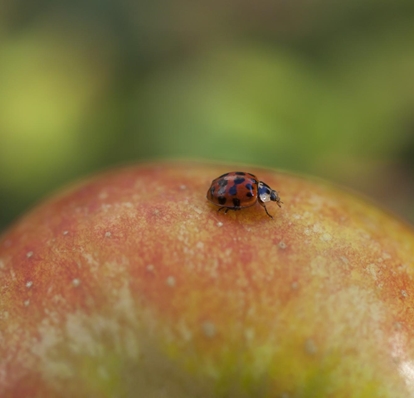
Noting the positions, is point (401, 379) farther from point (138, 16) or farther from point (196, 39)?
point (138, 16)

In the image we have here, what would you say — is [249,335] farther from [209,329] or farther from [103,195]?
[103,195]

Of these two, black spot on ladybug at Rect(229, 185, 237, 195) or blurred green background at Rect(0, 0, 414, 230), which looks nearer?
black spot on ladybug at Rect(229, 185, 237, 195)

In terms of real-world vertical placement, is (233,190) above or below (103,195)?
below

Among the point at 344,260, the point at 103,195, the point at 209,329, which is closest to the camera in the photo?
the point at 209,329

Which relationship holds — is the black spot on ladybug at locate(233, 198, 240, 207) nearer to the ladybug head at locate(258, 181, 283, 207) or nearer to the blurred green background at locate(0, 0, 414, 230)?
the ladybug head at locate(258, 181, 283, 207)

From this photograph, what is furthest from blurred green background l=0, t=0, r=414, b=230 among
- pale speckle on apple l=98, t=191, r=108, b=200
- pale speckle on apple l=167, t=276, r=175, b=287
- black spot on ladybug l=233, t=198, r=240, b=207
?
pale speckle on apple l=167, t=276, r=175, b=287

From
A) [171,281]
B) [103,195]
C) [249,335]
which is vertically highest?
[103,195]

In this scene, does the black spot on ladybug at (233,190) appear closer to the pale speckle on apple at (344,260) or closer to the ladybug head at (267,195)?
the ladybug head at (267,195)

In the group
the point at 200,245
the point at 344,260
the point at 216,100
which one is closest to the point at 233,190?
the point at 200,245
